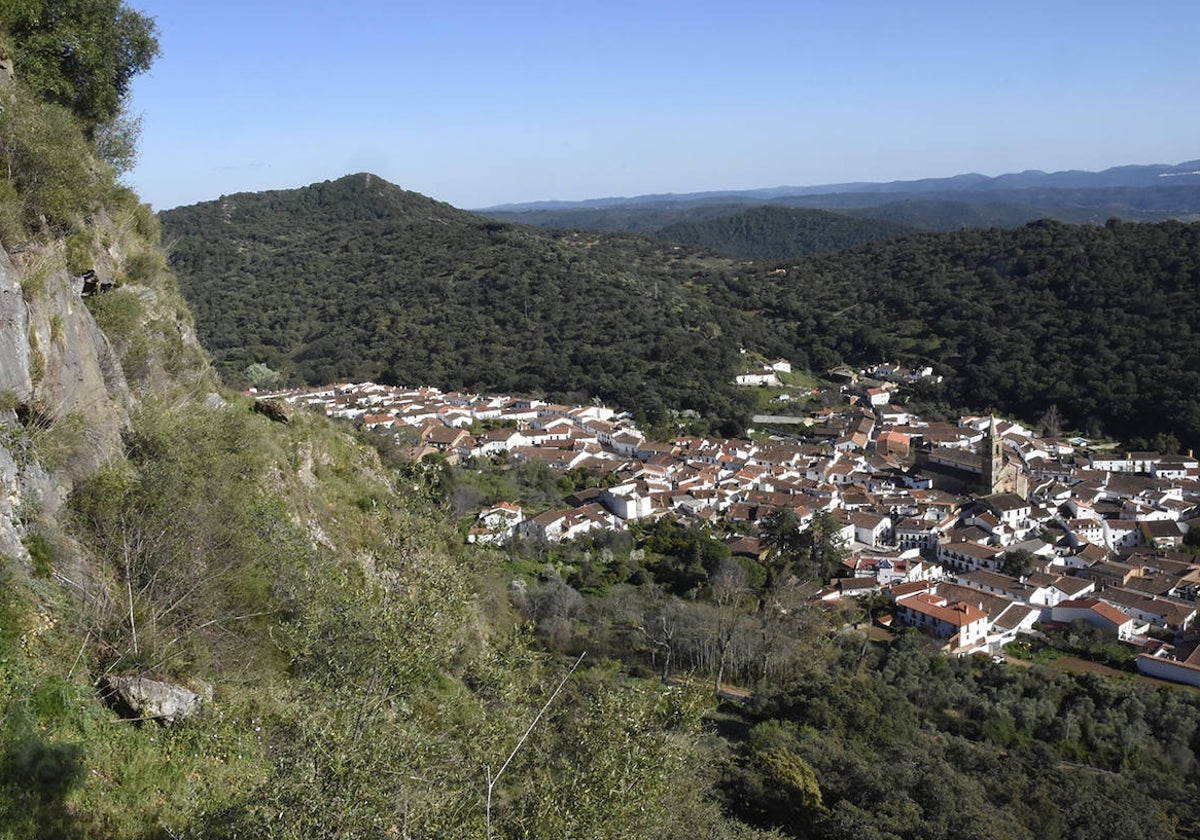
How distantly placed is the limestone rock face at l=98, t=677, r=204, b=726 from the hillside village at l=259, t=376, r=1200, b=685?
19667 millimetres

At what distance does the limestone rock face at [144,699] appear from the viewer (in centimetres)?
567

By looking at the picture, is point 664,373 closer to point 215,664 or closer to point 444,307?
point 444,307

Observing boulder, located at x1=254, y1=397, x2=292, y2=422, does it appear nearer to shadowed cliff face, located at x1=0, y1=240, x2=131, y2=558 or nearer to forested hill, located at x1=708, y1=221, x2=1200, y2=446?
shadowed cliff face, located at x1=0, y1=240, x2=131, y2=558

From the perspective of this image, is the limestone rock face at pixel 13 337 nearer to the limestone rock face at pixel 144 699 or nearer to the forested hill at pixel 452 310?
the limestone rock face at pixel 144 699

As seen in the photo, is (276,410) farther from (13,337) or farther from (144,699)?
(144,699)

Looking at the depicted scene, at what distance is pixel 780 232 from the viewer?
164625mm

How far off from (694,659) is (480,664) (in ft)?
61.4

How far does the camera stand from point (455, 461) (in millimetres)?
39594

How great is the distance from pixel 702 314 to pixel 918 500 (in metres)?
34.3

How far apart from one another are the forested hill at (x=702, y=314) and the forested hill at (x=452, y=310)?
217mm

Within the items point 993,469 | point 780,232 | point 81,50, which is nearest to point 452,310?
point 993,469

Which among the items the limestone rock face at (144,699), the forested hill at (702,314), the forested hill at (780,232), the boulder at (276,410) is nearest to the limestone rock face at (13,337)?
the limestone rock face at (144,699)

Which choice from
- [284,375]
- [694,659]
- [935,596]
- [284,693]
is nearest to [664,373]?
[284,375]

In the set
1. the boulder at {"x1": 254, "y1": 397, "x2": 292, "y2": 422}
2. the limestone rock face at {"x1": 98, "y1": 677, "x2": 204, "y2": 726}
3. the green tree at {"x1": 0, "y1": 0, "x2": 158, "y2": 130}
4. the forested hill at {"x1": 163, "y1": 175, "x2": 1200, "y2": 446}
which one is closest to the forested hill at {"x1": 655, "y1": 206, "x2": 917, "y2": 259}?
the forested hill at {"x1": 163, "y1": 175, "x2": 1200, "y2": 446}
